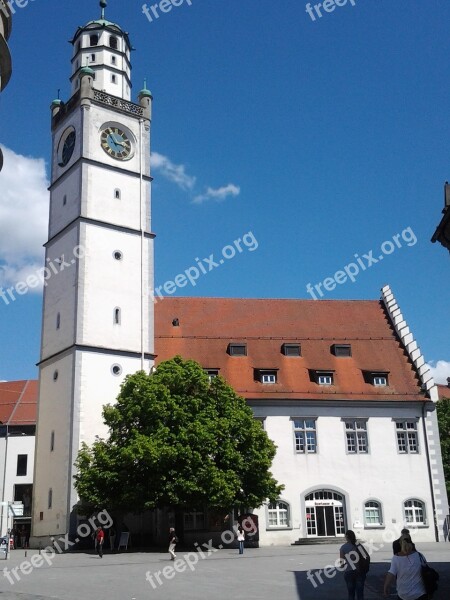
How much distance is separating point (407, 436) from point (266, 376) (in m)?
8.26

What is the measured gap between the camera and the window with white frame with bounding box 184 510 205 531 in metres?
34.7

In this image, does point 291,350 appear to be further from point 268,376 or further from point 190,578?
point 190,578

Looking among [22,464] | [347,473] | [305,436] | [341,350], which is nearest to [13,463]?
[22,464]

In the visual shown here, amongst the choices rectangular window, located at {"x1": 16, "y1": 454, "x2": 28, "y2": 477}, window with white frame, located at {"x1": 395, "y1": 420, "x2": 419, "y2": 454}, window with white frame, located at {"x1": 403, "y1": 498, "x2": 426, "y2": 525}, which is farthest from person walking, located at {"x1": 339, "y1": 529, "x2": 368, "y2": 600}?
rectangular window, located at {"x1": 16, "y1": 454, "x2": 28, "y2": 477}

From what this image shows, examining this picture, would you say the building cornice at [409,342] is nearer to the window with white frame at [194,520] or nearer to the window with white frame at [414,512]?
the window with white frame at [414,512]

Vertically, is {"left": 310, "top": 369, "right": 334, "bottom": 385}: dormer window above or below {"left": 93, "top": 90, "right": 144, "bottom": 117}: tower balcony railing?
→ below

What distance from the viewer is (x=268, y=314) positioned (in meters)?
42.8

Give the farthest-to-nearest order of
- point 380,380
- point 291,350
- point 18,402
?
point 18,402 < point 291,350 < point 380,380

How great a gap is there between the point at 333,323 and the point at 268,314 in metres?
4.03

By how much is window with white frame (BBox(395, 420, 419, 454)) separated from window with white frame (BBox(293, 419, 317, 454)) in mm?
4633

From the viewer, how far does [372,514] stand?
35.9 meters

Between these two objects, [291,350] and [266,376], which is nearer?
[266,376]

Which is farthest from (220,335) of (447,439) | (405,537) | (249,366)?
(405,537)

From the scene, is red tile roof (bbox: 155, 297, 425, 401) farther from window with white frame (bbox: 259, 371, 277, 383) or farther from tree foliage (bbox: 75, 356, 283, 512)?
tree foliage (bbox: 75, 356, 283, 512)
